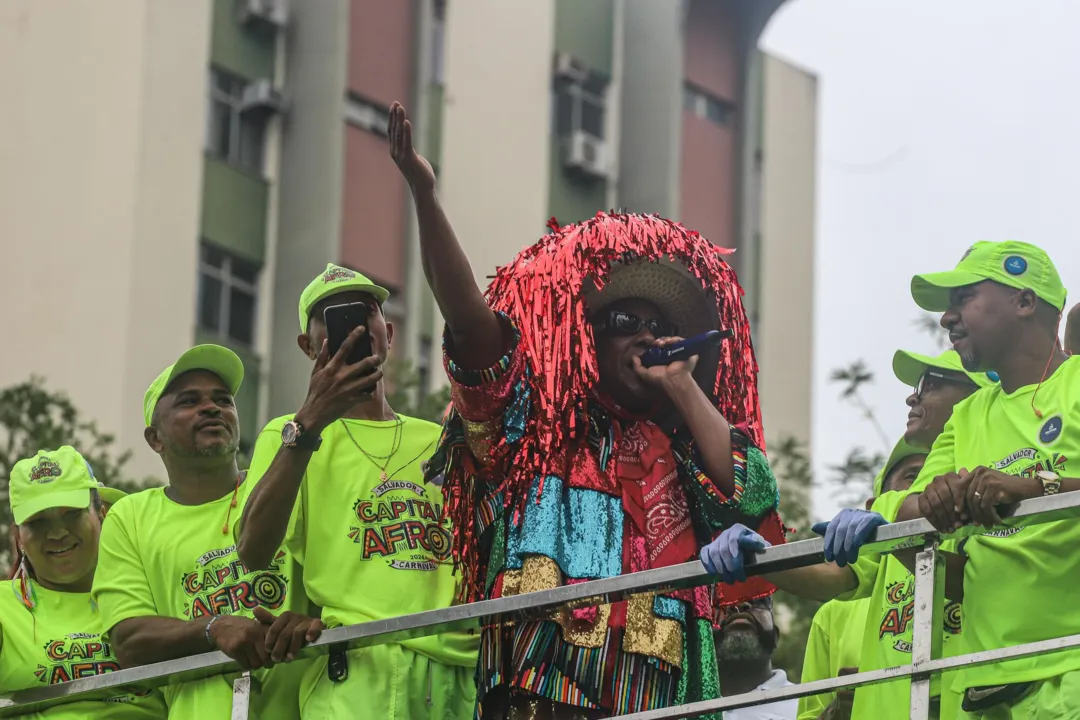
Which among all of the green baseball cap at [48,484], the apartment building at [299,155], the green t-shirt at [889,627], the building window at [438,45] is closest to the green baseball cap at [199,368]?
the green baseball cap at [48,484]

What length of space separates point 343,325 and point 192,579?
0.95 m

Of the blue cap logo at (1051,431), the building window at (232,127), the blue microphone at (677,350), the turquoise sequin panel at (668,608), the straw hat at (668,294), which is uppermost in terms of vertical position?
the building window at (232,127)

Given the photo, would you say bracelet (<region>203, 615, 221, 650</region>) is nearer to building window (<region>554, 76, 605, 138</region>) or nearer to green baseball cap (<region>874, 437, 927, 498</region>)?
green baseball cap (<region>874, 437, 927, 498</region>)

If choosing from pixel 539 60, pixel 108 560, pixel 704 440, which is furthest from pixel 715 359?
pixel 539 60

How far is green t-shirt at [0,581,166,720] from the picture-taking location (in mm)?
6344

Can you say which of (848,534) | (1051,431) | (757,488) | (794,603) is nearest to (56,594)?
(757,488)

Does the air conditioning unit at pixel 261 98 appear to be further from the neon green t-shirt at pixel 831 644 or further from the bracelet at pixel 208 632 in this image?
the bracelet at pixel 208 632

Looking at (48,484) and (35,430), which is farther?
(35,430)

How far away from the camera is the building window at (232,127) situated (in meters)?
19.8

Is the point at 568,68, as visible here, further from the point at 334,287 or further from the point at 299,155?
the point at 334,287

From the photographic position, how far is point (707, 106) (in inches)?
985

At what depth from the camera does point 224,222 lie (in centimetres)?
1972

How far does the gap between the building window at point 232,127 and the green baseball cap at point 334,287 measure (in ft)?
45.0

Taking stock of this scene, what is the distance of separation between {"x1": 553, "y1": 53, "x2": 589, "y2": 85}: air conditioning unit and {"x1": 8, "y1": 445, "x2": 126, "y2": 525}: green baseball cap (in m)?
16.7
